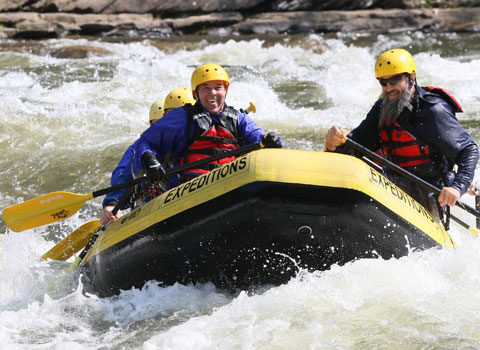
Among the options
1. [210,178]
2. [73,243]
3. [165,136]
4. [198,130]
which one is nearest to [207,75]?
[198,130]

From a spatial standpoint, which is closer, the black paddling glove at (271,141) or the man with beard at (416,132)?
the black paddling glove at (271,141)

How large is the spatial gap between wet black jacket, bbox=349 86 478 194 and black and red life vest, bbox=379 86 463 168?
0.03m

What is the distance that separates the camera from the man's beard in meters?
4.57

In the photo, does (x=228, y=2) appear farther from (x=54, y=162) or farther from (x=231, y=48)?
(x=54, y=162)

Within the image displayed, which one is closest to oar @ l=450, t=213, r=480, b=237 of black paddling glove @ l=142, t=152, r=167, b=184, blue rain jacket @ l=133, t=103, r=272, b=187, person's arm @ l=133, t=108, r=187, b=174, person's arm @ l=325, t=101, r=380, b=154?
person's arm @ l=325, t=101, r=380, b=154

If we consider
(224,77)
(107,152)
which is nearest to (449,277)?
(224,77)

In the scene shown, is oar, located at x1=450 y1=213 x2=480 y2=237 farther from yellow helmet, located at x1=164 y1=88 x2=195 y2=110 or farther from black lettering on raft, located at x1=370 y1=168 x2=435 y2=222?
yellow helmet, located at x1=164 y1=88 x2=195 y2=110

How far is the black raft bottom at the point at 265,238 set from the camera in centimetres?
368

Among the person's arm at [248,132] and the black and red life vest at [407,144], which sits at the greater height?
the person's arm at [248,132]

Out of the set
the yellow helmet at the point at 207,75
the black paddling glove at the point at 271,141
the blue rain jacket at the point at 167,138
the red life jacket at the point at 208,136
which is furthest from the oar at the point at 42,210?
the black paddling glove at the point at 271,141

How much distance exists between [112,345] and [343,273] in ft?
4.44

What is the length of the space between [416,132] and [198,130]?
145 cm

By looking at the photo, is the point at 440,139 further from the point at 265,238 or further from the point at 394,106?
the point at 265,238

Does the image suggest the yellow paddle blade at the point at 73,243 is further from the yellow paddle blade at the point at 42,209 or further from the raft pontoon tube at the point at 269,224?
the raft pontoon tube at the point at 269,224
